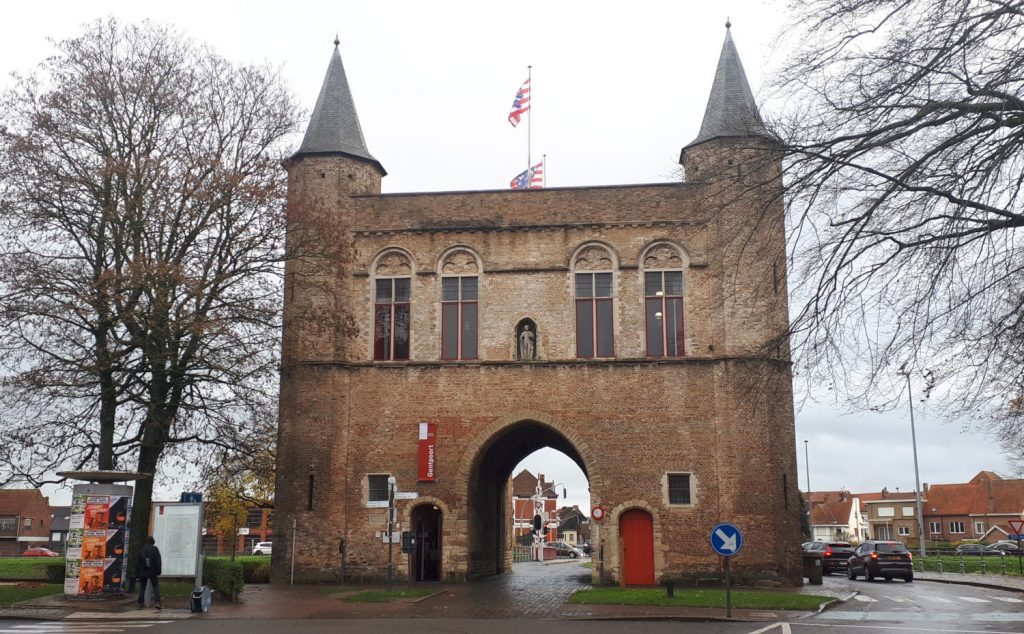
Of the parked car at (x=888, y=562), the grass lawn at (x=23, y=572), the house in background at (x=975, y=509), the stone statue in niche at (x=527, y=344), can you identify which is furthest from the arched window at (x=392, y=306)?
the house in background at (x=975, y=509)

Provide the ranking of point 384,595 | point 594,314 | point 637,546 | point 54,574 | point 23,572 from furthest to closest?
1. point 23,572
2. point 594,314
3. point 54,574
4. point 637,546
5. point 384,595

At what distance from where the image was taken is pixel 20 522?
97250 mm

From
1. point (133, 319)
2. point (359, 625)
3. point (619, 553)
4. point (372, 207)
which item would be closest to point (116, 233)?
point (133, 319)

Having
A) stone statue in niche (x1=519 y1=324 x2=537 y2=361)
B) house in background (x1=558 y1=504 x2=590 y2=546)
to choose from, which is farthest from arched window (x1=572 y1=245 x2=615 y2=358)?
house in background (x1=558 y1=504 x2=590 y2=546)

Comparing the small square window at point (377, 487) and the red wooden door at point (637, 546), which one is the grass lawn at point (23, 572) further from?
the red wooden door at point (637, 546)

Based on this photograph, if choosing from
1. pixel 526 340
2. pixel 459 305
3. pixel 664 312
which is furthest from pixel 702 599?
pixel 459 305

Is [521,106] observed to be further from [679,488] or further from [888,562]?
[888,562]

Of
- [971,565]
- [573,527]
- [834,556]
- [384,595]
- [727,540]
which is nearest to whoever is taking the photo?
[727,540]

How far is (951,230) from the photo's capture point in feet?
36.7

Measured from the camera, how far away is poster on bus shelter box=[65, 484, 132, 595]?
71.5 ft

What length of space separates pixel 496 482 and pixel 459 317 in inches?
322

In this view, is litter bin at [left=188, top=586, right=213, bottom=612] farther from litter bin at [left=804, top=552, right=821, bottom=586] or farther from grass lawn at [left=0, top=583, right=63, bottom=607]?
litter bin at [left=804, top=552, right=821, bottom=586]

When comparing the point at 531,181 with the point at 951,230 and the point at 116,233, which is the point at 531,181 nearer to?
the point at 116,233

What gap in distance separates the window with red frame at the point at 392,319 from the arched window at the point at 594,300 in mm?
5395
